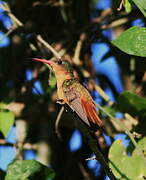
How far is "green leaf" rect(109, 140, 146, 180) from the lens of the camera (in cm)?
259

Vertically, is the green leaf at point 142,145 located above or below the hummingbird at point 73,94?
below

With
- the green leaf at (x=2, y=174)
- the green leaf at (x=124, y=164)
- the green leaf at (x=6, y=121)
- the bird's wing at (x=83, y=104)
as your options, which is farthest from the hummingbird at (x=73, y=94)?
the green leaf at (x=2, y=174)

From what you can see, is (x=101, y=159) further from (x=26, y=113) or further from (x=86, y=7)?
(x=86, y=7)

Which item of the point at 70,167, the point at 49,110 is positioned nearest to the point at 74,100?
the point at 49,110

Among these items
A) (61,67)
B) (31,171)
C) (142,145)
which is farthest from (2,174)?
(61,67)

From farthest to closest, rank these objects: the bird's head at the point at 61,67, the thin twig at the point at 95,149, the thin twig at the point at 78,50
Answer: the thin twig at the point at 78,50
the bird's head at the point at 61,67
the thin twig at the point at 95,149

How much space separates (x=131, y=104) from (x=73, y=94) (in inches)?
14.1

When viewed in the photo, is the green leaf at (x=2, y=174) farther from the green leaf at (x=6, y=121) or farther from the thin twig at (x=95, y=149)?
the thin twig at (x=95, y=149)

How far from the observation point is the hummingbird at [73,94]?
2741 mm

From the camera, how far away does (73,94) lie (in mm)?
3090

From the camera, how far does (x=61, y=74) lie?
131 inches

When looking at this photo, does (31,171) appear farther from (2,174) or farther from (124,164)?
(124,164)

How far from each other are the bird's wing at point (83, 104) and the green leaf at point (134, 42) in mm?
510

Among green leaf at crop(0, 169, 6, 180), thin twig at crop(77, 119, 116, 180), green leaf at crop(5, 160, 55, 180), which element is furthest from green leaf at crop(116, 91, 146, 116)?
green leaf at crop(0, 169, 6, 180)
